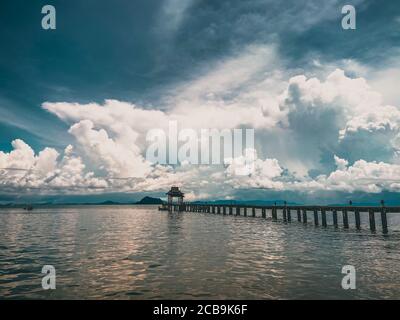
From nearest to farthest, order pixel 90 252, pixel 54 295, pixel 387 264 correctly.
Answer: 1. pixel 54 295
2. pixel 387 264
3. pixel 90 252

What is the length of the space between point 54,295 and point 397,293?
15340 millimetres

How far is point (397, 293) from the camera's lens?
13883 mm

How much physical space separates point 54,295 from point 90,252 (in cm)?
1194

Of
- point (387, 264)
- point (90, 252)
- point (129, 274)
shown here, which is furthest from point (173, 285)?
point (387, 264)
